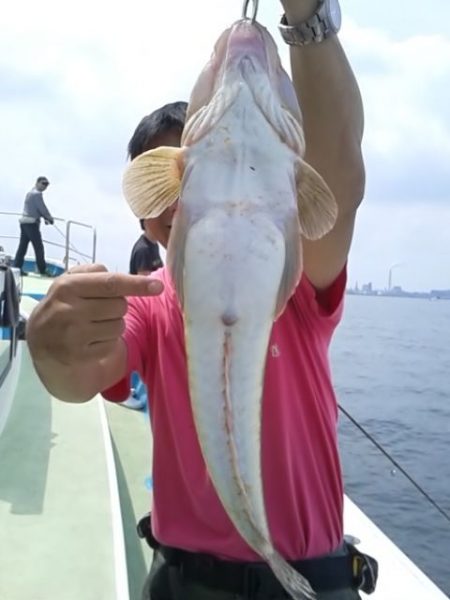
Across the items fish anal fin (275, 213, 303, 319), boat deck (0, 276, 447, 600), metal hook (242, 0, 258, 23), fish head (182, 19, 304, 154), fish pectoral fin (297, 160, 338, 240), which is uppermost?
metal hook (242, 0, 258, 23)

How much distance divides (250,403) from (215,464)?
153 millimetres

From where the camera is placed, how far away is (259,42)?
4.78 ft

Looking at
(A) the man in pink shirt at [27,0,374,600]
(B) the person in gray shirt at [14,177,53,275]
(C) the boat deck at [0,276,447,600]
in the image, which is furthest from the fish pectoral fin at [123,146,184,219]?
(B) the person in gray shirt at [14,177,53,275]

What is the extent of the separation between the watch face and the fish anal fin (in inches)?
23.9

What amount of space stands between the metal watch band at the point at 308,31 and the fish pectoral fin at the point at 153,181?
458 millimetres

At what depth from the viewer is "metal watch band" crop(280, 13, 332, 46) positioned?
163 cm

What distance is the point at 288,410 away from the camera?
5.92ft

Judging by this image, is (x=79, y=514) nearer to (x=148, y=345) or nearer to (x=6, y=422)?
(x=6, y=422)

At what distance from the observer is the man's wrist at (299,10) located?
1.63m

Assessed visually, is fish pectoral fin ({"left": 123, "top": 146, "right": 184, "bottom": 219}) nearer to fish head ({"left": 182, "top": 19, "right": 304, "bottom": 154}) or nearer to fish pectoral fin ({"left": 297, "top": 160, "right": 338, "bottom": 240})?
fish head ({"left": 182, "top": 19, "right": 304, "bottom": 154})

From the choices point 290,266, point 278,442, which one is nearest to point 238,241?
point 290,266

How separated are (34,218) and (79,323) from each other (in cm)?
1332

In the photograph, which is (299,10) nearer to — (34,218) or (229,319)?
(229,319)

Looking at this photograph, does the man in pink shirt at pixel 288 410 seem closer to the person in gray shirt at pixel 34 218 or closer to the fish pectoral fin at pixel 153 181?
the fish pectoral fin at pixel 153 181
